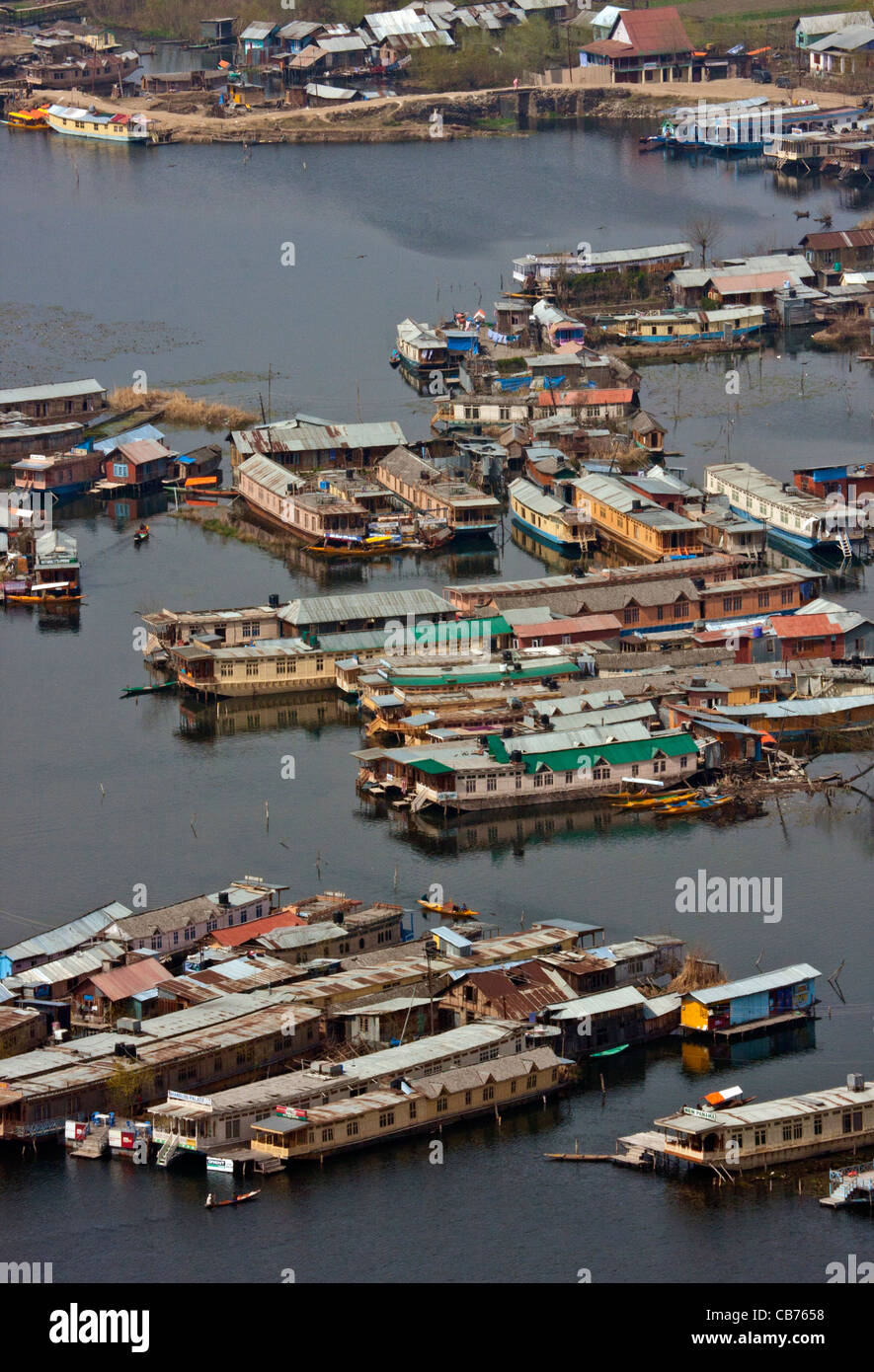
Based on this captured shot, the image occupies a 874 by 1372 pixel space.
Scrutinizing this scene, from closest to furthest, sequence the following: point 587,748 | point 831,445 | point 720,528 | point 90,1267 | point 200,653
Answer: point 90,1267 → point 587,748 → point 200,653 → point 720,528 → point 831,445

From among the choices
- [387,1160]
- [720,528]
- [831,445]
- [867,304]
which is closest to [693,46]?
[867,304]

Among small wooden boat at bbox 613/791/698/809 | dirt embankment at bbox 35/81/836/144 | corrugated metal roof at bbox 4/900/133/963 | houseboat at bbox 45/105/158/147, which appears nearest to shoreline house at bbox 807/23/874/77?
dirt embankment at bbox 35/81/836/144

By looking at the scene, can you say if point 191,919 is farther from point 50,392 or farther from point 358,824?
point 50,392

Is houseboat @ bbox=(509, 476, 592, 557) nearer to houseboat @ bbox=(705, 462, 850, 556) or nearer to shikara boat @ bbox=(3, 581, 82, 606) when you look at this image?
houseboat @ bbox=(705, 462, 850, 556)

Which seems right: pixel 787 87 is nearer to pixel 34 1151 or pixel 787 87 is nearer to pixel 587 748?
pixel 587 748

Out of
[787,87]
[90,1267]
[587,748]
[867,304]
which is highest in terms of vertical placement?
[787,87]

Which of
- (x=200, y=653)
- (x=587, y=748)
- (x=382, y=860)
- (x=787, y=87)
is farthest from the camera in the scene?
(x=787, y=87)

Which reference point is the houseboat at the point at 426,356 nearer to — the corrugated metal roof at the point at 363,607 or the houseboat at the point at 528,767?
the corrugated metal roof at the point at 363,607
